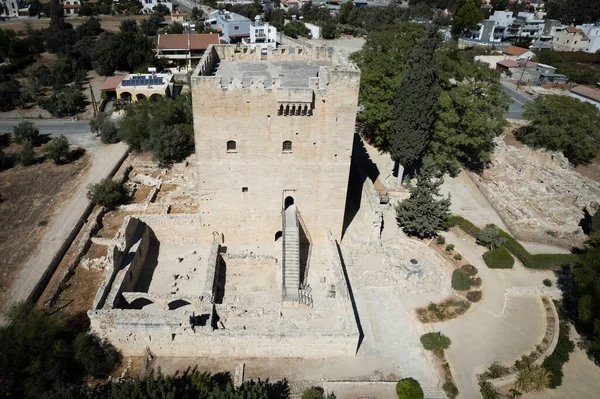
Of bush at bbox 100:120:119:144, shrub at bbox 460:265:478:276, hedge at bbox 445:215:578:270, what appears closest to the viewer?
shrub at bbox 460:265:478:276

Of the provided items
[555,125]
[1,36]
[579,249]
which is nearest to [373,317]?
[579,249]

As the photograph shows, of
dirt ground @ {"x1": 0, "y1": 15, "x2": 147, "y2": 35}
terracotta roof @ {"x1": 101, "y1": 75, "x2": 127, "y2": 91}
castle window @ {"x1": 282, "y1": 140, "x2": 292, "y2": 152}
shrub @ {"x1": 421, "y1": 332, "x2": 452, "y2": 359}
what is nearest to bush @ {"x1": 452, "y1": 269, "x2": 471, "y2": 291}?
shrub @ {"x1": 421, "y1": 332, "x2": 452, "y2": 359}

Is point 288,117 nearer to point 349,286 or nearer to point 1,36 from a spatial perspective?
point 349,286

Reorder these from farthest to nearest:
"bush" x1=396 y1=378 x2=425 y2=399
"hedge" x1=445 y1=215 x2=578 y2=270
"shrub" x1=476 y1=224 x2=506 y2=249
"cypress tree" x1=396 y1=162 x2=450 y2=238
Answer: "cypress tree" x1=396 y1=162 x2=450 y2=238, "shrub" x1=476 y1=224 x2=506 y2=249, "hedge" x1=445 y1=215 x2=578 y2=270, "bush" x1=396 y1=378 x2=425 y2=399

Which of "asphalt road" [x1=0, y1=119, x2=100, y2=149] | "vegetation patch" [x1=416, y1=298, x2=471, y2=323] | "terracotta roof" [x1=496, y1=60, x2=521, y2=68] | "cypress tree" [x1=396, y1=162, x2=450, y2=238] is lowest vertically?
"vegetation patch" [x1=416, y1=298, x2=471, y2=323]

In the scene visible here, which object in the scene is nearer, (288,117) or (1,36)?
(288,117)

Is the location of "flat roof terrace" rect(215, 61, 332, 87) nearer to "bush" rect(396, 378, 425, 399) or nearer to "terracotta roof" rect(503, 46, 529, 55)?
"bush" rect(396, 378, 425, 399)

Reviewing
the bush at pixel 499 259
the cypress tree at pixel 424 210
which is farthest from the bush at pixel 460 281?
the cypress tree at pixel 424 210
